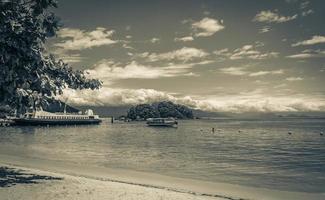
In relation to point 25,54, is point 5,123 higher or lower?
lower

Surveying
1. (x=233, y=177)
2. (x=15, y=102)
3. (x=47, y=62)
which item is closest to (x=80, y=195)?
(x=15, y=102)

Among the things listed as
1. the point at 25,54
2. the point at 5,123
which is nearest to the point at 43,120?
the point at 5,123

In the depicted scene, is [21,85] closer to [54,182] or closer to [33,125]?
[54,182]

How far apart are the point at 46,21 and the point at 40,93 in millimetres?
3500

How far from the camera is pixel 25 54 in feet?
52.1

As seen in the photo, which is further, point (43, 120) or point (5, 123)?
point (43, 120)

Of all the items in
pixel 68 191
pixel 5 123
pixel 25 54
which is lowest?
pixel 68 191

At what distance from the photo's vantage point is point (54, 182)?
58.4 feet

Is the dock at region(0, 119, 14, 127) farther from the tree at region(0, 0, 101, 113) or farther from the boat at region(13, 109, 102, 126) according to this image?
the tree at region(0, 0, 101, 113)

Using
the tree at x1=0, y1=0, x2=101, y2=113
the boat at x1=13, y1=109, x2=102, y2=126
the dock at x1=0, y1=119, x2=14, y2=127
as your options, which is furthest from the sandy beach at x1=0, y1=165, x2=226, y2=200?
the dock at x1=0, y1=119, x2=14, y2=127

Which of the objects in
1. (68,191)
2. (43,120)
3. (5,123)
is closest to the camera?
(68,191)

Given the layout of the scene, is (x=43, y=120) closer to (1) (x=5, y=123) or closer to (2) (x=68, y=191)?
(1) (x=5, y=123)

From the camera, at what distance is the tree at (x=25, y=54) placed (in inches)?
608

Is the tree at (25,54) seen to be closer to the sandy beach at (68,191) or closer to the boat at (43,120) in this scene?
the sandy beach at (68,191)
